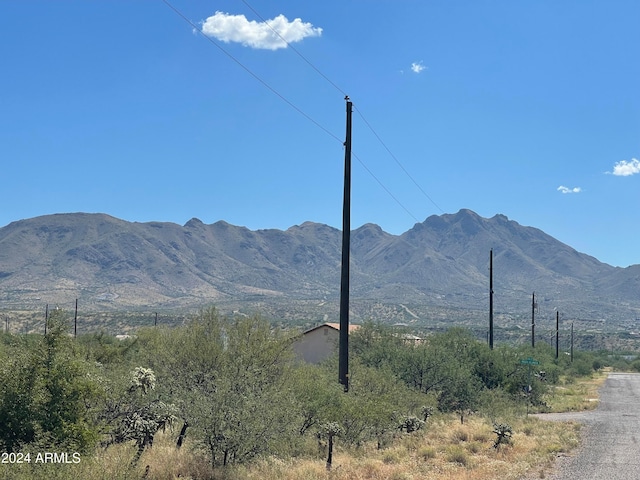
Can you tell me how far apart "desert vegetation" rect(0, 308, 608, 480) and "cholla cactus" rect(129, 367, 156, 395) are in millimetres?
26

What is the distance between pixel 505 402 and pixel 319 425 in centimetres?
1784

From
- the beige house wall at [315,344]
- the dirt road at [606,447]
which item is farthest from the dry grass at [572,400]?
the beige house wall at [315,344]

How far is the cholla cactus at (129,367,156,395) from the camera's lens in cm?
1542

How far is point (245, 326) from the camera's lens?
64.5 feet

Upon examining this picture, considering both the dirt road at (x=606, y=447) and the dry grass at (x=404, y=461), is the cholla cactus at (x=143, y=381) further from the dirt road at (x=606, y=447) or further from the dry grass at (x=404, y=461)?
the dirt road at (x=606, y=447)

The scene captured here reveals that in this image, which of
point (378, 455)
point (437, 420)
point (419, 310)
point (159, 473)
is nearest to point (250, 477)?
point (159, 473)

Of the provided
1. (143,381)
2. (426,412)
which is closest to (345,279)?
(143,381)

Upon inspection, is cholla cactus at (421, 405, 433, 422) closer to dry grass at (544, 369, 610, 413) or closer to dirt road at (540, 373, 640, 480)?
dirt road at (540, 373, 640, 480)

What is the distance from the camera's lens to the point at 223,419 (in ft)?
44.4

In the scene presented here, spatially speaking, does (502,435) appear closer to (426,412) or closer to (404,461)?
(404,461)

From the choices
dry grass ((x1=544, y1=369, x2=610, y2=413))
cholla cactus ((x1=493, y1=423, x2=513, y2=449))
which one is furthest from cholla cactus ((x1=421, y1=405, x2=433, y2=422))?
dry grass ((x1=544, y1=369, x2=610, y2=413))

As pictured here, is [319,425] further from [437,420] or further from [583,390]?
[583,390]

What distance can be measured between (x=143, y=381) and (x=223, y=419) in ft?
10.3

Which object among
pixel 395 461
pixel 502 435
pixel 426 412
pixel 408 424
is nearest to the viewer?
pixel 395 461
